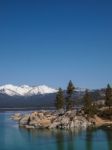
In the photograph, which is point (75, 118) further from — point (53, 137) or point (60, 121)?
point (53, 137)

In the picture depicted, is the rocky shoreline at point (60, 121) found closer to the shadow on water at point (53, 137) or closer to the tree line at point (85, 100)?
the tree line at point (85, 100)

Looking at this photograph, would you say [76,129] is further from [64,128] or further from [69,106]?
[69,106]

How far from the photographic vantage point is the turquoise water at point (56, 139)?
9419cm

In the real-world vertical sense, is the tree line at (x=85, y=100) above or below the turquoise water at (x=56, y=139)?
above

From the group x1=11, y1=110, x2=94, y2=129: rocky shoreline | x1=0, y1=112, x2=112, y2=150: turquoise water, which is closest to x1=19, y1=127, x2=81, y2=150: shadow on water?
x1=0, y1=112, x2=112, y2=150: turquoise water

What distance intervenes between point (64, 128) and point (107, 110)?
88.9 feet

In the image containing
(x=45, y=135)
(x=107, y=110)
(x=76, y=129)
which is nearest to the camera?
(x=45, y=135)

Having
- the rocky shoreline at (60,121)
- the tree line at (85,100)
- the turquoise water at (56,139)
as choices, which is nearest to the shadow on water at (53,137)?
the turquoise water at (56,139)

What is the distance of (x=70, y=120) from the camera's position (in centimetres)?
13775

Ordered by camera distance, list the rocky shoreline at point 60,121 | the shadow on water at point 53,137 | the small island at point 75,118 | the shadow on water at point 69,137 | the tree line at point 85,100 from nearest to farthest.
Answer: the shadow on water at point 69,137 < the shadow on water at point 53,137 < the rocky shoreline at point 60,121 < the small island at point 75,118 < the tree line at point 85,100

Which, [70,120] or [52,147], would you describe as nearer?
[52,147]

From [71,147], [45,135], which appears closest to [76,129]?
[45,135]

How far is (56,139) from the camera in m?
106

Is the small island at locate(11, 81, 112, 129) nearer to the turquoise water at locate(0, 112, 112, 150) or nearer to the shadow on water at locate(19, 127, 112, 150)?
the shadow on water at locate(19, 127, 112, 150)
